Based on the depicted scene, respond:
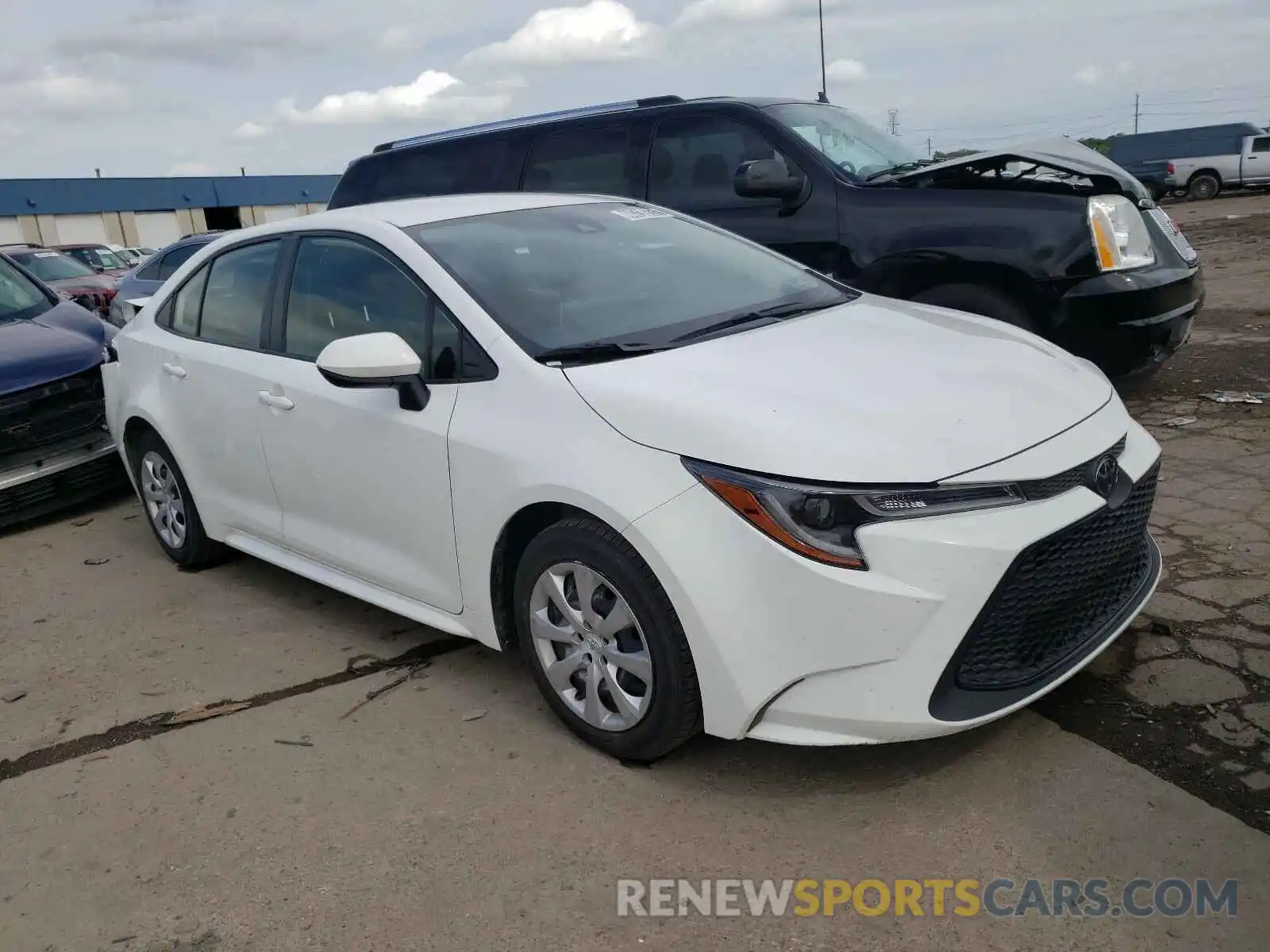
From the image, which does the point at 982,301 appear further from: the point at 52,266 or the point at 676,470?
the point at 52,266

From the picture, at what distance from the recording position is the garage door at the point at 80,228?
50594mm

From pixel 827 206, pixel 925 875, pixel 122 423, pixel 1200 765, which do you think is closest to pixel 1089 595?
pixel 1200 765

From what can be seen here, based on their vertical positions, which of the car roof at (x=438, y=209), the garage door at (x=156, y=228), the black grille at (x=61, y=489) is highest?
the garage door at (x=156, y=228)

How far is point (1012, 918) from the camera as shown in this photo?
2.35m

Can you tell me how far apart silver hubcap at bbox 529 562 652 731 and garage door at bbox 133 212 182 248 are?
189 ft

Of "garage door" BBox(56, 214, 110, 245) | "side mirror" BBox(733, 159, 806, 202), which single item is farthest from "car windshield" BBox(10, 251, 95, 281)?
"garage door" BBox(56, 214, 110, 245)

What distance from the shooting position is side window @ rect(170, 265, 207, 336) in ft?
15.6

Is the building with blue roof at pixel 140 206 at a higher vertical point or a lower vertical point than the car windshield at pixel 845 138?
higher

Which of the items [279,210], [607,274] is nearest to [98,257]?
[607,274]

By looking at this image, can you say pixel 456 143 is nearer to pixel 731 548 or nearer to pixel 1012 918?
pixel 731 548

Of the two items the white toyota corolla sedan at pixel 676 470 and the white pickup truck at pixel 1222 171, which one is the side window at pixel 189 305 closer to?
the white toyota corolla sedan at pixel 676 470

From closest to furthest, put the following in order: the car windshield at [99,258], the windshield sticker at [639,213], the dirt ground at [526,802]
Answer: the dirt ground at [526,802] → the windshield sticker at [639,213] → the car windshield at [99,258]

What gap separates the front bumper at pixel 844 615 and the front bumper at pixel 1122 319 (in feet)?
9.03

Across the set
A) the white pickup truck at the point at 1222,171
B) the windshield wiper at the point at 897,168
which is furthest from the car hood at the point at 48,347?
the white pickup truck at the point at 1222,171
